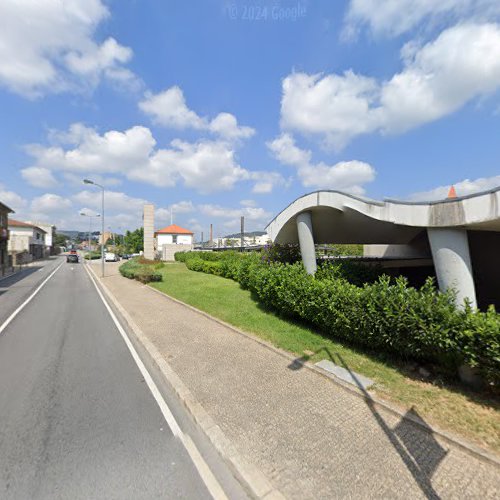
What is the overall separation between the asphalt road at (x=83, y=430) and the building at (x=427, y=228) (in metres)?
5.32

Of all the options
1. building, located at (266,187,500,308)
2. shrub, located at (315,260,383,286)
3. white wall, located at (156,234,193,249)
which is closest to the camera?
building, located at (266,187,500,308)

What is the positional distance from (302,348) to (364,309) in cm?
170

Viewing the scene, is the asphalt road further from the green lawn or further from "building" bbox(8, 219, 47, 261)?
"building" bbox(8, 219, 47, 261)

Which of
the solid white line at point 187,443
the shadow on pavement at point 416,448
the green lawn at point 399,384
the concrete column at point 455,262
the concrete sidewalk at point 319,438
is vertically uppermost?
the concrete column at point 455,262

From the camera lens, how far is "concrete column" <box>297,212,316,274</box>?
323 inches

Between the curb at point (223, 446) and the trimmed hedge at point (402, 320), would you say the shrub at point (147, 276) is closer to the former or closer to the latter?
the trimmed hedge at point (402, 320)

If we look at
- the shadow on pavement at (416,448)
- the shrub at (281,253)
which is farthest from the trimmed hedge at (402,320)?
the shrub at (281,253)

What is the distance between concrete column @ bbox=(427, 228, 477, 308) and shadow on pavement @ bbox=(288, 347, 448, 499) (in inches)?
101

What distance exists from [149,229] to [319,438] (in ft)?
110

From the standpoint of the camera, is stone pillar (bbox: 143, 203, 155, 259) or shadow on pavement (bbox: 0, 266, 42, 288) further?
stone pillar (bbox: 143, 203, 155, 259)

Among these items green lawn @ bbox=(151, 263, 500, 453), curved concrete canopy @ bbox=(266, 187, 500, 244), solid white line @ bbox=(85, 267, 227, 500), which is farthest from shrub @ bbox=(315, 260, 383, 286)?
solid white line @ bbox=(85, 267, 227, 500)

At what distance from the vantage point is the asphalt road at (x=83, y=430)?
2584 millimetres

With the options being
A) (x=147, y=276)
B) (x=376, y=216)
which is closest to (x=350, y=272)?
(x=376, y=216)

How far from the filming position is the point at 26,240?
40.7 meters
